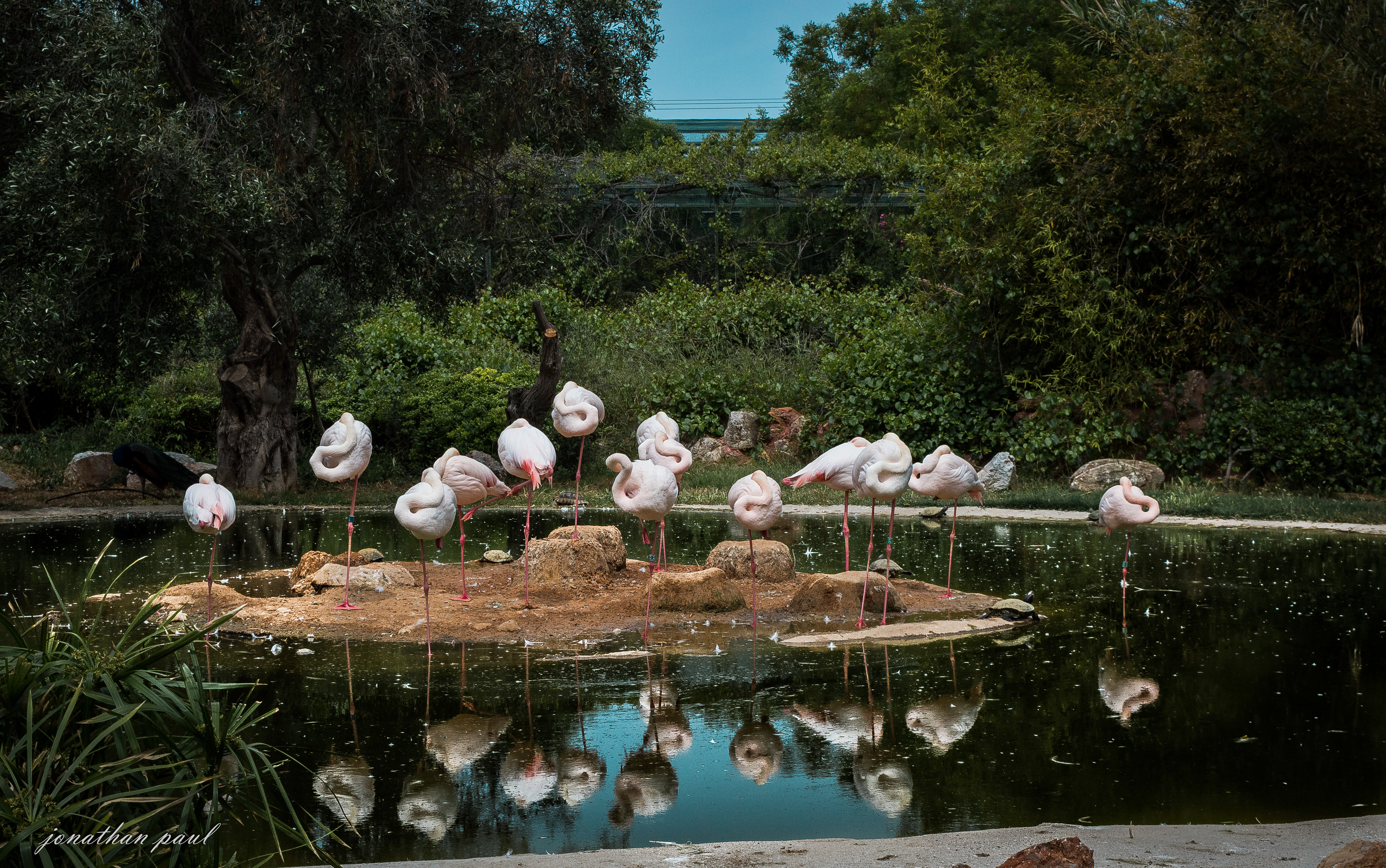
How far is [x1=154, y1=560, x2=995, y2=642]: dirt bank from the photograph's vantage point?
265 inches

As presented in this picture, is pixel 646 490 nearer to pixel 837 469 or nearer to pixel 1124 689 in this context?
pixel 837 469

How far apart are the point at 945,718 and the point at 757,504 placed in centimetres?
238

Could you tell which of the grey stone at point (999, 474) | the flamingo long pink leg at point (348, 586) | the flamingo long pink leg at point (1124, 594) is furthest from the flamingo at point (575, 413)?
the grey stone at point (999, 474)

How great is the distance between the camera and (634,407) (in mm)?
17453

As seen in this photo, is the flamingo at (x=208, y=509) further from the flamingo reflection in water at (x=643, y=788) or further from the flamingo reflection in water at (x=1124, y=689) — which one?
the flamingo reflection in water at (x=1124, y=689)

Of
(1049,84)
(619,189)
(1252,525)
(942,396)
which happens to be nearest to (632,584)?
(1252,525)

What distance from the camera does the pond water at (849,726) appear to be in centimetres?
379

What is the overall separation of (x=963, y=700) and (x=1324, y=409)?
10319mm

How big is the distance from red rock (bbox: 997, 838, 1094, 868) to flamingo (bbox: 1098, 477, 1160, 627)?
5.00 metres

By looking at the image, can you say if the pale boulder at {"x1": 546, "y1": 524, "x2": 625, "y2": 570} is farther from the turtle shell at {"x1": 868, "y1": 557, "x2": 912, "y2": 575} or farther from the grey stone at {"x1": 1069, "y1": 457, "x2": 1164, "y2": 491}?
the grey stone at {"x1": 1069, "y1": 457, "x2": 1164, "y2": 491}

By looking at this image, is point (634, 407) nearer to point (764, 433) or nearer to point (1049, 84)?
point (764, 433)

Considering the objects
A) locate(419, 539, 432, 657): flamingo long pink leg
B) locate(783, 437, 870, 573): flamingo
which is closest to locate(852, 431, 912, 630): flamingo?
locate(783, 437, 870, 573): flamingo

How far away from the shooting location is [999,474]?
1417 cm

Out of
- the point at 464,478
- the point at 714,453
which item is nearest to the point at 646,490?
the point at 464,478
